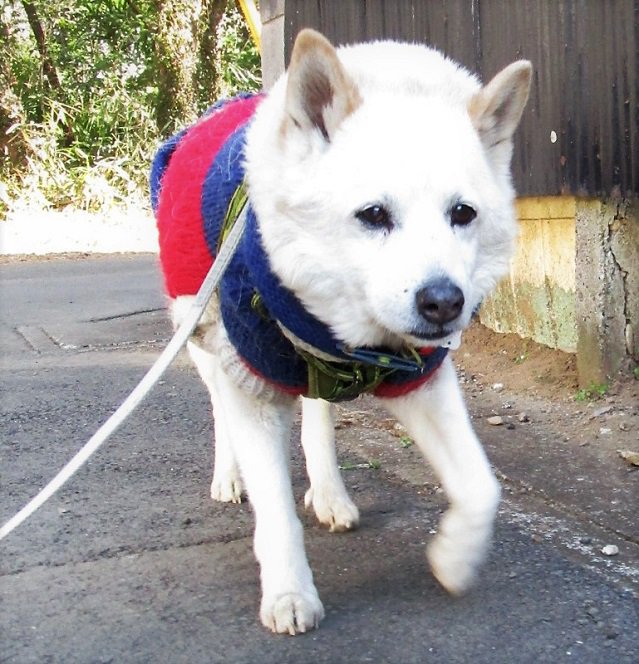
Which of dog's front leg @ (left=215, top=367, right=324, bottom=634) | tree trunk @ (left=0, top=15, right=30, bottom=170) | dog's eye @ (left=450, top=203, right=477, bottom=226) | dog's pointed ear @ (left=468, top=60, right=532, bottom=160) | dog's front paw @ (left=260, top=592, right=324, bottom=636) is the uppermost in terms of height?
dog's pointed ear @ (left=468, top=60, right=532, bottom=160)

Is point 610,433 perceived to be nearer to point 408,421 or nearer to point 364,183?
point 408,421

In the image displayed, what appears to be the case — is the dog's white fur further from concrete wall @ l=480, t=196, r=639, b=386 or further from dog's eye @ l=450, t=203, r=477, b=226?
concrete wall @ l=480, t=196, r=639, b=386

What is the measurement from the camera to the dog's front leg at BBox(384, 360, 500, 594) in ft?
9.05

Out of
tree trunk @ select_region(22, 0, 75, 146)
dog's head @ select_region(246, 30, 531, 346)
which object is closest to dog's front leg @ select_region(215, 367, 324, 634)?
dog's head @ select_region(246, 30, 531, 346)

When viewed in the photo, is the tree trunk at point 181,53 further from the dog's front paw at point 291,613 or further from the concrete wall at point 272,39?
the dog's front paw at point 291,613

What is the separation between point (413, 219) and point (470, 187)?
189 mm

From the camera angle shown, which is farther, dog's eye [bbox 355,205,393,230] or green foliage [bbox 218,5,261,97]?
green foliage [bbox 218,5,261,97]

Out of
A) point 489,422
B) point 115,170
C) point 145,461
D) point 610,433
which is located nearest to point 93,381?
point 145,461

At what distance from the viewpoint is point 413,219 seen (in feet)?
8.01

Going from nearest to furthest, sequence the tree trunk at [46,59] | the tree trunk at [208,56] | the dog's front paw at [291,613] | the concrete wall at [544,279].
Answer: the dog's front paw at [291,613] < the concrete wall at [544,279] < the tree trunk at [46,59] < the tree trunk at [208,56]

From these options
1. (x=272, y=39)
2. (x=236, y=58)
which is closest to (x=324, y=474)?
(x=272, y=39)

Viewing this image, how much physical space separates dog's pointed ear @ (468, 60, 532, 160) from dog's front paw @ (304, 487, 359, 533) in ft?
4.34

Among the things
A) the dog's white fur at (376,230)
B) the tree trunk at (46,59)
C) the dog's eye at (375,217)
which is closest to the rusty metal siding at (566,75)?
the dog's white fur at (376,230)

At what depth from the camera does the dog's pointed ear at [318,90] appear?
2523mm
